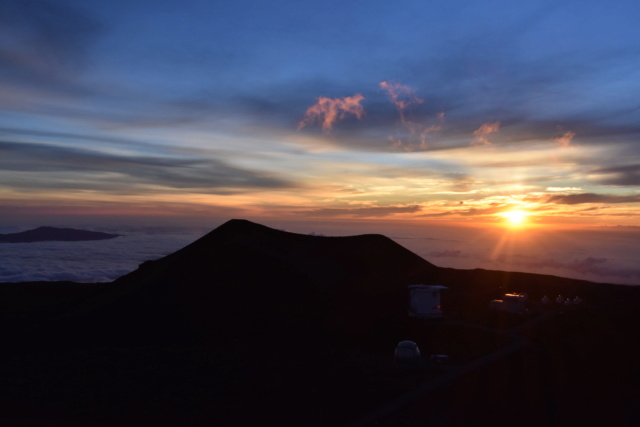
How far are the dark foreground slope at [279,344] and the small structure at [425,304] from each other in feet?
4.71

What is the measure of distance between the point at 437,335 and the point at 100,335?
92.5 ft

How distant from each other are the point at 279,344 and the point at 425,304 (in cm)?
1629

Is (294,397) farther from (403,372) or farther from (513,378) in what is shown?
(513,378)

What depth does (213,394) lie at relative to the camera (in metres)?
24.7

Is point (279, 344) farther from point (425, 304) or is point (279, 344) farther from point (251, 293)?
point (425, 304)

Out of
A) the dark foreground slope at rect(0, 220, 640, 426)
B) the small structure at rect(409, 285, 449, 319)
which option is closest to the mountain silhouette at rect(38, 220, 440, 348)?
the dark foreground slope at rect(0, 220, 640, 426)

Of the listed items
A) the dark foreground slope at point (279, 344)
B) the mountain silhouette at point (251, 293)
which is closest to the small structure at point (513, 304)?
the dark foreground slope at point (279, 344)

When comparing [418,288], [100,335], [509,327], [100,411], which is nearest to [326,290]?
[418,288]

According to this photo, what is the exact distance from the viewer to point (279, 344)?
3694 centimetres

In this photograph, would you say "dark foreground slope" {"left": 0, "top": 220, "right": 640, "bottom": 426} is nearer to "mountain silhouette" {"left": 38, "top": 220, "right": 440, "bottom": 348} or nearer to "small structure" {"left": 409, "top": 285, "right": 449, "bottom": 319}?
"mountain silhouette" {"left": 38, "top": 220, "right": 440, "bottom": 348}

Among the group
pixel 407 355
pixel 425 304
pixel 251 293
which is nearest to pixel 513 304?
pixel 425 304

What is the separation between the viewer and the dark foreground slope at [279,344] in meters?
23.0

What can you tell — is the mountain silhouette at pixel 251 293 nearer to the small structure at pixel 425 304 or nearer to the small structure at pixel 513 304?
the small structure at pixel 425 304

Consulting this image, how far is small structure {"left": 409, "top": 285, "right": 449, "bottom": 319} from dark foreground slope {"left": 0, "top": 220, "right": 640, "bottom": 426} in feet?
4.71
